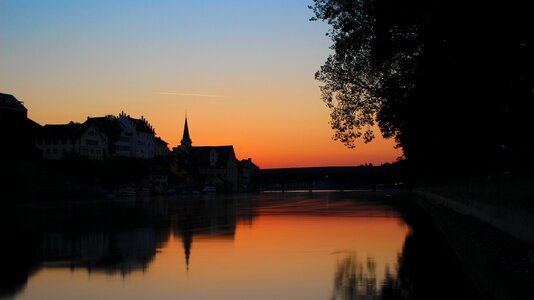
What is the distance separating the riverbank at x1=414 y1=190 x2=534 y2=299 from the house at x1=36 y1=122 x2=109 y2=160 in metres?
128

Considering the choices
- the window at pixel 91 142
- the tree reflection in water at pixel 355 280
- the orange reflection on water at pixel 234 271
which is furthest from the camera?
the window at pixel 91 142

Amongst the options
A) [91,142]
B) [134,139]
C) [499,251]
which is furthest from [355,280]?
[134,139]

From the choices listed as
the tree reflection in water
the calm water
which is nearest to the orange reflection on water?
the calm water

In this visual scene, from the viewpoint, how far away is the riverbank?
11.0 m

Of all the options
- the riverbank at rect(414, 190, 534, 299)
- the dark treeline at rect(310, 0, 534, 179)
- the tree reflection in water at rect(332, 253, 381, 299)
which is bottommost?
the tree reflection in water at rect(332, 253, 381, 299)

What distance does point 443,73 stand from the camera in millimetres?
25812

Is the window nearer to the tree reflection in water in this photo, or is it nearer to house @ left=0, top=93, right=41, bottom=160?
house @ left=0, top=93, right=41, bottom=160

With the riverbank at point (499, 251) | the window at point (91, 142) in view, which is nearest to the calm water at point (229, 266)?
the riverbank at point (499, 251)

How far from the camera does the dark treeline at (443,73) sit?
20344 millimetres

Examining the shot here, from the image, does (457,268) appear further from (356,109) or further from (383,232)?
(356,109)

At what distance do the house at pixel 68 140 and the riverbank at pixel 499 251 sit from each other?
5058 inches

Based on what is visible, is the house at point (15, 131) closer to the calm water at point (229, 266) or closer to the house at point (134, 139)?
the house at point (134, 139)

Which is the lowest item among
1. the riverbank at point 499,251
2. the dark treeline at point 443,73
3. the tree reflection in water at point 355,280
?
the tree reflection in water at point 355,280

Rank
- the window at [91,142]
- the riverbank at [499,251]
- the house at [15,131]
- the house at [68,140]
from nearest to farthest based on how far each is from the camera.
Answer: the riverbank at [499,251]
the house at [15,131]
the house at [68,140]
the window at [91,142]
